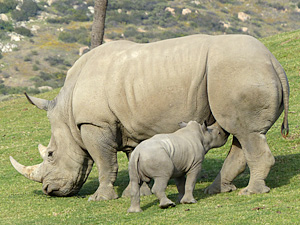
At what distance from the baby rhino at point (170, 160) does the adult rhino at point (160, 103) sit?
470 millimetres

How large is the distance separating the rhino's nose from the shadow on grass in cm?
53

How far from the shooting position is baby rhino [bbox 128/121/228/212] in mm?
8477

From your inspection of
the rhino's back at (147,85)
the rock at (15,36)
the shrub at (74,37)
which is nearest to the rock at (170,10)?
the shrub at (74,37)

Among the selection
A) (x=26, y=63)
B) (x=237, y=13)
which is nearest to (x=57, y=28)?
(x=26, y=63)

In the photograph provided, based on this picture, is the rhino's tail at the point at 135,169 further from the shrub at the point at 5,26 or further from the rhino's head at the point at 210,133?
the shrub at the point at 5,26

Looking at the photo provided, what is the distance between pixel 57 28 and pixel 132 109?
3592 inches

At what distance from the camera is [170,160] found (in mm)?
8508

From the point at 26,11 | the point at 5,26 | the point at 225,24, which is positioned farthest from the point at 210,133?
the point at 225,24

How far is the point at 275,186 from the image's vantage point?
988 centimetres

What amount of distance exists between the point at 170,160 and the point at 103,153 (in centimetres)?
219

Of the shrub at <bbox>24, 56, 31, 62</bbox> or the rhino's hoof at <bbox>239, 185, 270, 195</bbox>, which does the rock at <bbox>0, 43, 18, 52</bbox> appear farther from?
the rhino's hoof at <bbox>239, 185, 270, 195</bbox>

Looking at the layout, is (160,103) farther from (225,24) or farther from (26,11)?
(225,24)

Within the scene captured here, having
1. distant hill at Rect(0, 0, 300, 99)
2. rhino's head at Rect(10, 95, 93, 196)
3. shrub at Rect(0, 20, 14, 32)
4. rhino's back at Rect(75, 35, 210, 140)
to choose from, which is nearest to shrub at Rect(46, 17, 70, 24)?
distant hill at Rect(0, 0, 300, 99)

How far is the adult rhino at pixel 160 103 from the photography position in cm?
900
